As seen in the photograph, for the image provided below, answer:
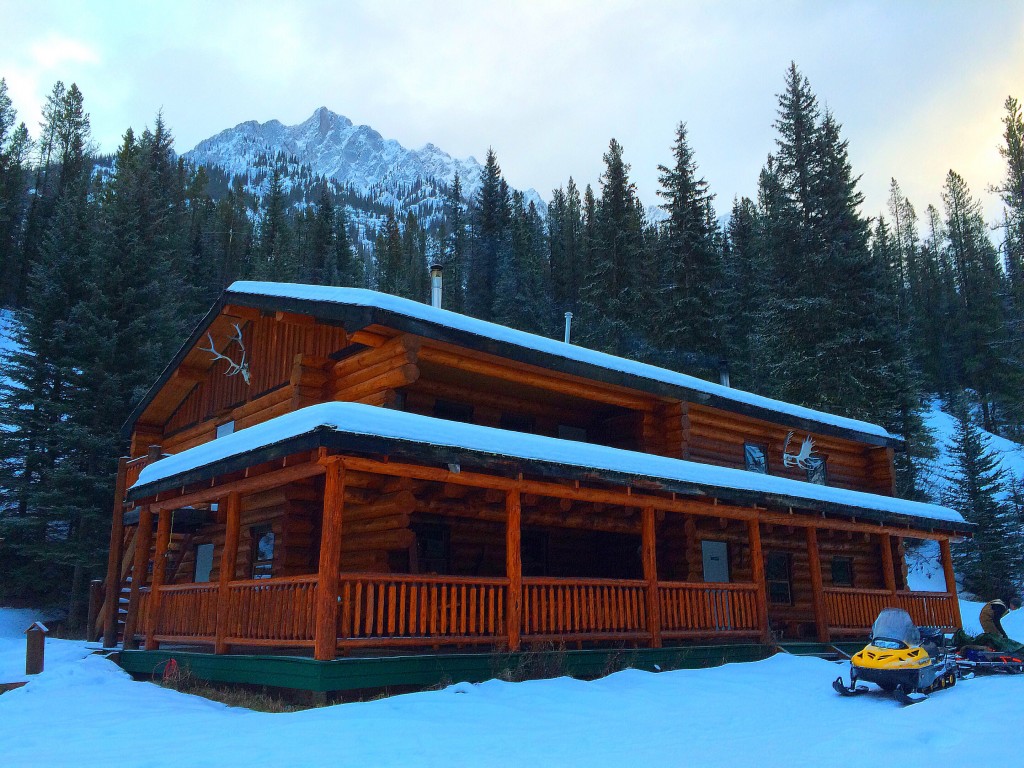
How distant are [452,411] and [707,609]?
20.9 ft

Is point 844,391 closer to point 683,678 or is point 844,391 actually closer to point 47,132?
point 683,678

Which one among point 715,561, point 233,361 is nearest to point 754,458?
point 715,561

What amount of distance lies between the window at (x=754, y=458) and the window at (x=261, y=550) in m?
11.9

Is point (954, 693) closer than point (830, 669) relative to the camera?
Yes

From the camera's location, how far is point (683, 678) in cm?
1202

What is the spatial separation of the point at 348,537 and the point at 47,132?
7289cm

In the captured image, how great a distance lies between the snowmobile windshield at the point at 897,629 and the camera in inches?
397

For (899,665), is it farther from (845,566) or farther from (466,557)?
(845,566)

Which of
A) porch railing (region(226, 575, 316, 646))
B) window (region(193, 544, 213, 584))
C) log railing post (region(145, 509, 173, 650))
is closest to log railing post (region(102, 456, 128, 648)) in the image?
window (region(193, 544, 213, 584))

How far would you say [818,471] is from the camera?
882 inches

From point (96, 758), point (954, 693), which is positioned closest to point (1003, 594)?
point (954, 693)

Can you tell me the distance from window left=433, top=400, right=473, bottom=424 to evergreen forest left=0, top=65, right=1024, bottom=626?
18.0 meters

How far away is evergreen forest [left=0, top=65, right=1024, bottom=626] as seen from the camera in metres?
29.9

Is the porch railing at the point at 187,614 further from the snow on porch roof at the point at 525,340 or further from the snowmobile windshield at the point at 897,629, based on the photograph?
the snowmobile windshield at the point at 897,629
